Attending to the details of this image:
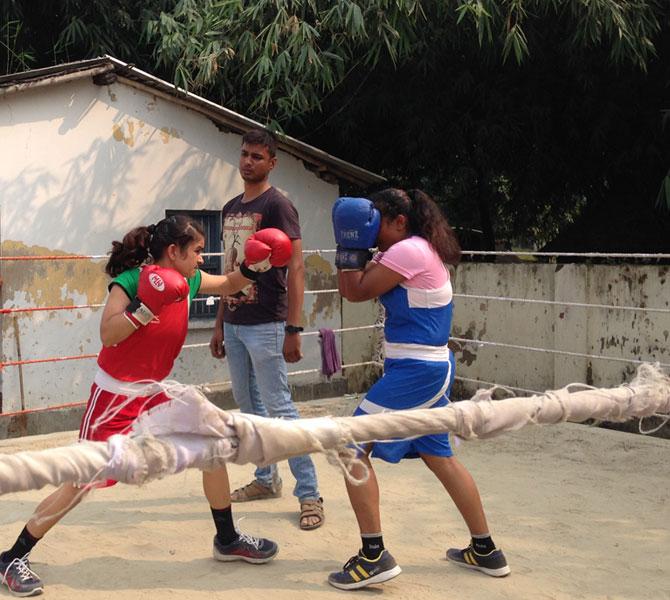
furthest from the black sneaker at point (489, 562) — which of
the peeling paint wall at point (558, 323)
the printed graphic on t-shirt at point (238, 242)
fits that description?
the peeling paint wall at point (558, 323)

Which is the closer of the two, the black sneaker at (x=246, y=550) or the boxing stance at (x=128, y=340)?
the boxing stance at (x=128, y=340)

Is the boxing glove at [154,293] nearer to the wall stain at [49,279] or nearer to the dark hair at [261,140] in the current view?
the dark hair at [261,140]

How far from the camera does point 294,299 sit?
3.90 m

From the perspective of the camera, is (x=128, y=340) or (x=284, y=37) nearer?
(x=128, y=340)

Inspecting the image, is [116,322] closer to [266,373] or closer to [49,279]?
[266,373]

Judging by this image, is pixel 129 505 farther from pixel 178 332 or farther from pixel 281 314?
pixel 178 332

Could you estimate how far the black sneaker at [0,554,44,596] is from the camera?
3.13m

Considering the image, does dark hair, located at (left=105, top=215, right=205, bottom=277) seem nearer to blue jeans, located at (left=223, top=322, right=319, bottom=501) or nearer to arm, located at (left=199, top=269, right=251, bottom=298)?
arm, located at (left=199, top=269, right=251, bottom=298)

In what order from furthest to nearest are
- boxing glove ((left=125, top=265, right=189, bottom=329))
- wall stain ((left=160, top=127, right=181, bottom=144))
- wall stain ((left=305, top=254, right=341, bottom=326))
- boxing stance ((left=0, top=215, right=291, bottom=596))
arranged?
wall stain ((left=305, top=254, right=341, bottom=326))
wall stain ((left=160, top=127, right=181, bottom=144))
boxing stance ((left=0, top=215, right=291, bottom=596))
boxing glove ((left=125, top=265, right=189, bottom=329))

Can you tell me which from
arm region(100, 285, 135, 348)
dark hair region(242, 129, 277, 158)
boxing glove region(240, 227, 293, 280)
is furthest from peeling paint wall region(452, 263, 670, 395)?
arm region(100, 285, 135, 348)

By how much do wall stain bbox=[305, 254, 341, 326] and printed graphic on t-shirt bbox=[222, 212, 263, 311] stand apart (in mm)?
3562

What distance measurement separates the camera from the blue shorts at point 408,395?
3174mm

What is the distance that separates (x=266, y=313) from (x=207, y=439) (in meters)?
2.15

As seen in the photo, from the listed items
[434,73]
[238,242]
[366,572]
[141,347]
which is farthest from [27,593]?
[434,73]
